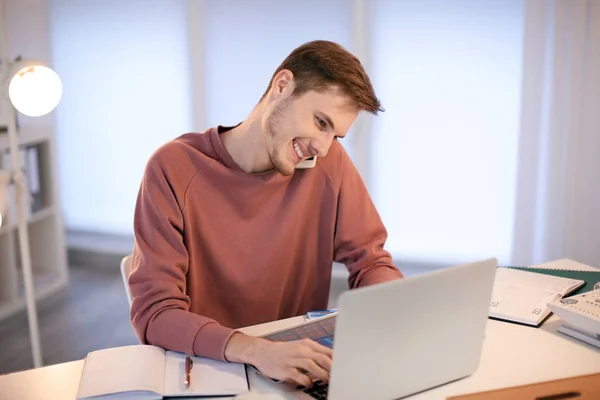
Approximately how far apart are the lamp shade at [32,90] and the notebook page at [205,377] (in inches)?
42.2

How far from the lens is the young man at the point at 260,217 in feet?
4.62

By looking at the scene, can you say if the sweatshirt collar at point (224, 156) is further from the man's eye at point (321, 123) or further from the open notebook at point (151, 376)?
the open notebook at point (151, 376)

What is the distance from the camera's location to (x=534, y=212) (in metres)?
3.26

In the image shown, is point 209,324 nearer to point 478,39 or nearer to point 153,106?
point 478,39

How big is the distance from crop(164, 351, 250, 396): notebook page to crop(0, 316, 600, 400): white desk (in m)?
0.03

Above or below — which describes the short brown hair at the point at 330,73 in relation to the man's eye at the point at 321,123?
above

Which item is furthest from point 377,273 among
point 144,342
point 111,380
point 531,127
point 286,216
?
point 531,127

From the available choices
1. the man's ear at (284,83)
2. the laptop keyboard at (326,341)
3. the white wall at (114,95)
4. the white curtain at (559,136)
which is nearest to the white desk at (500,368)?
the laptop keyboard at (326,341)

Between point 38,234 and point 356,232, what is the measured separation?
242 cm

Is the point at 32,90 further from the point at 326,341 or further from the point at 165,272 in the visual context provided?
the point at 326,341

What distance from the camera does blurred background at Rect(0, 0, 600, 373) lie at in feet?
10.2

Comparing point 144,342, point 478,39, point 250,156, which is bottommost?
point 144,342

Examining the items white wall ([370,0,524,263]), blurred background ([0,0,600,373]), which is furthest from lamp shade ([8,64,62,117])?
white wall ([370,0,524,263])

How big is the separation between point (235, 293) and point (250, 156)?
1.04 feet
